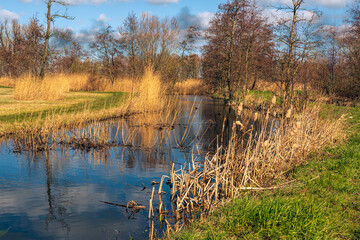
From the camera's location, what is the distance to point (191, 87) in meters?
36.6

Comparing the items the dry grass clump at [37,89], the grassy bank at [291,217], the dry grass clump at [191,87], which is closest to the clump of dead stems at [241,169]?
the grassy bank at [291,217]

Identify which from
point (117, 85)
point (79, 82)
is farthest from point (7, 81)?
point (117, 85)

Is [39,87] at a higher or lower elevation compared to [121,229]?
higher

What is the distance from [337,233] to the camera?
3.22 metres

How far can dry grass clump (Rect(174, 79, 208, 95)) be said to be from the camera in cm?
3531

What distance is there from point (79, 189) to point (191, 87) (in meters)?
31.6

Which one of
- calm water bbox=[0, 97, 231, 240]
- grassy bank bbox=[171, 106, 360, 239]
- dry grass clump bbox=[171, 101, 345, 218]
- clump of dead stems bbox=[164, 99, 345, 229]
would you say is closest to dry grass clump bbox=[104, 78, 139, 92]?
calm water bbox=[0, 97, 231, 240]

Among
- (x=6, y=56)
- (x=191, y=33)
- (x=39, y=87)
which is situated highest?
(x=191, y=33)

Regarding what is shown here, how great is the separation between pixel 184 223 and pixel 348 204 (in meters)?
2.23

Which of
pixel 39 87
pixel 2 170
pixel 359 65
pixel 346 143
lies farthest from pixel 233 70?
pixel 2 170

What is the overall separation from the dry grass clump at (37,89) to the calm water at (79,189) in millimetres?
9546

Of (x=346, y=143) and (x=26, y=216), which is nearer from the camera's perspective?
(x=26, y=216)

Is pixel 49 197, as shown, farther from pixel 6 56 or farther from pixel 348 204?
pixel 6 56

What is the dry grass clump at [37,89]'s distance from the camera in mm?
16922
